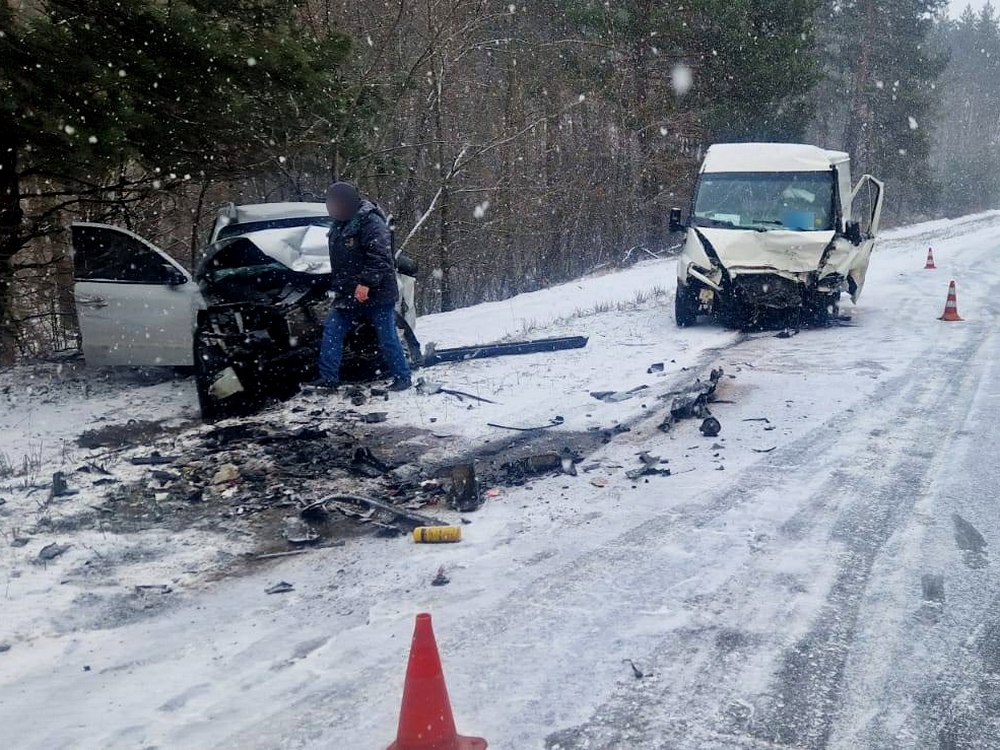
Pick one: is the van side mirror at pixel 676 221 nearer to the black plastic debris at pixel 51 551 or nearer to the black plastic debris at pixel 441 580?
the black plastic debris at pixel 441 580

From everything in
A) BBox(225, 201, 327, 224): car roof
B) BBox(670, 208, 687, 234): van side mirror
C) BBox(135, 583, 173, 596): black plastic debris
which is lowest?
BBox(135, 583, 173, 596): black plastic debris

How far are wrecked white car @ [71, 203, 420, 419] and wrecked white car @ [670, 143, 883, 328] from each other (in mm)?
3951

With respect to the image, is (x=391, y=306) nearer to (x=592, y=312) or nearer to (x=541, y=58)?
(x=592, y=312)

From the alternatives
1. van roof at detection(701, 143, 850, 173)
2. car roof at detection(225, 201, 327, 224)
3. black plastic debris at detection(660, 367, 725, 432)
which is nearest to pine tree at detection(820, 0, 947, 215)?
van roof at detection(701, 143, 850, 173)

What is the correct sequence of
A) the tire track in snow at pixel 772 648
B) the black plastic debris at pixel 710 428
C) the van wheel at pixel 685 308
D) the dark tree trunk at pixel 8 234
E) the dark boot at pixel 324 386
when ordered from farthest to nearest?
the van wheel at pixel 685 308
the dark tree trunk at pixel 8 234
the dark boot at pixel 324 386
the black plastic debris at pixel 710 428
the tire track in snow at pixel 772 648

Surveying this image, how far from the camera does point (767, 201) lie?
10.7 meters

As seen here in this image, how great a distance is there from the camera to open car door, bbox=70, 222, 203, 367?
8.27 meters

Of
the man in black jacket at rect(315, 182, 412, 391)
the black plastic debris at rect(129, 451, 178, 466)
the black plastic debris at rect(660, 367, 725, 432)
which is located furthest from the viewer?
the man in black jacket at rect(315, 182, 412, 391)

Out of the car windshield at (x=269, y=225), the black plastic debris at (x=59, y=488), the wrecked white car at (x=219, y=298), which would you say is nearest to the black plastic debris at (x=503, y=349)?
the wrecked white car at (x=219, y=298)

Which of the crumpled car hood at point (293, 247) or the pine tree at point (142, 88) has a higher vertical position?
the pine tree at point (142, 88)

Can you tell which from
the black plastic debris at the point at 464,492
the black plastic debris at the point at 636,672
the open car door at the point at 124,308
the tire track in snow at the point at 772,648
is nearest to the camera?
the tire track in snow at the point at 772,648

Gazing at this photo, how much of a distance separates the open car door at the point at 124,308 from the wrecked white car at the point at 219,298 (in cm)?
1

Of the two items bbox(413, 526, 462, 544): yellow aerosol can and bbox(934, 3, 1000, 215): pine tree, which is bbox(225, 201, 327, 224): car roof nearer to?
bbox(413, 526, 462, 544): yellow aerosol can

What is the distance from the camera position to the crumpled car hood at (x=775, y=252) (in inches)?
396
